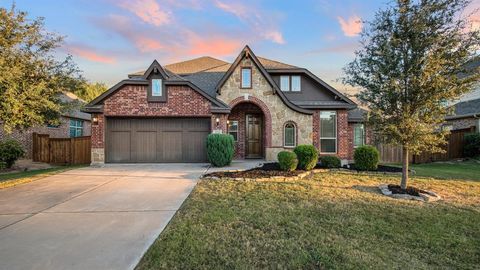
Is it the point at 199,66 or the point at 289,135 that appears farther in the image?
the point at 199,66

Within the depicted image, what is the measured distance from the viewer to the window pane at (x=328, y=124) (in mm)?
14648

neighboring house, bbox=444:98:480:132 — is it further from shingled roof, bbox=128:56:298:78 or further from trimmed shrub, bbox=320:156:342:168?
shingled roof, bbox=128:56:298:78

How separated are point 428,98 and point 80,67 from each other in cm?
1359

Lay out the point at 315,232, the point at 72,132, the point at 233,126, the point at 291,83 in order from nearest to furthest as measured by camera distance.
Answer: the point at 315,232 < the point at 233,126 < the point at 291,83 < the point at 72,132

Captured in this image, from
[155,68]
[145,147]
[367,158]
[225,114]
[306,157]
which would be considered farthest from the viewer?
[145,147]

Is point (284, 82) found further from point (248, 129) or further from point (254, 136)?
point (254, 136)

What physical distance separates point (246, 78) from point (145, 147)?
249 inches

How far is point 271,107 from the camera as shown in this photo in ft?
46.5

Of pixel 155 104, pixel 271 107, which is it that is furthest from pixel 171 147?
pixel 271 107

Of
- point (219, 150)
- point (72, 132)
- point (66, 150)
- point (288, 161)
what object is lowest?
point (288, 161)

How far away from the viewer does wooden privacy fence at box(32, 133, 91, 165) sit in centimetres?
1534

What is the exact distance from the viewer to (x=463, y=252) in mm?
3711

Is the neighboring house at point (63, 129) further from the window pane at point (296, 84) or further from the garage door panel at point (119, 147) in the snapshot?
the window pane at point (296, 84)

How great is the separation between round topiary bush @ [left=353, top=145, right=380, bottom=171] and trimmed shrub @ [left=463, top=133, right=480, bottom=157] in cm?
917
